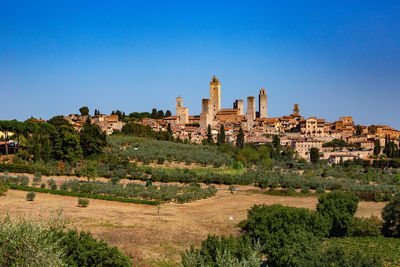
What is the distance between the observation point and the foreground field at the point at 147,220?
1988cm

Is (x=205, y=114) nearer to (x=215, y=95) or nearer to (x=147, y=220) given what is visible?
(x=215, y=95)

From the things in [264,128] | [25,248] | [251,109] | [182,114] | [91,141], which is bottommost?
[25,248]

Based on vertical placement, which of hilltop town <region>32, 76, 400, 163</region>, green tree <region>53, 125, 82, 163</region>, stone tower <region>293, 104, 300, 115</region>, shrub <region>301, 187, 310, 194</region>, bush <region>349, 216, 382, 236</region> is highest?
stone tower <region>293, 104, 300, 115</region>

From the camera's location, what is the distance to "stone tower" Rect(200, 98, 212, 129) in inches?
4345

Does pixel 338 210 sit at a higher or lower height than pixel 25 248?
lower

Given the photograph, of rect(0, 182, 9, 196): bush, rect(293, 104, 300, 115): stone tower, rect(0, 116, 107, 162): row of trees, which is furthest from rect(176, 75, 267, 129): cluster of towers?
rect(0, 182, 9, 196): bush

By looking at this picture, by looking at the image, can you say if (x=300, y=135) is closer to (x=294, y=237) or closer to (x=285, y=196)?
(x=285, y=196)

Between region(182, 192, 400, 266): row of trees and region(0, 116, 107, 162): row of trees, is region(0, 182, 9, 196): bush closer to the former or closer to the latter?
region(0, 116, 107, 162): row of trees

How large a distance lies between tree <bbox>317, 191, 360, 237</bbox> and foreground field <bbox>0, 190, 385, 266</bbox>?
18.6ft

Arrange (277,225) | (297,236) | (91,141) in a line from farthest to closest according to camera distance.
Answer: (91,141) → (277,225) → (297,236)

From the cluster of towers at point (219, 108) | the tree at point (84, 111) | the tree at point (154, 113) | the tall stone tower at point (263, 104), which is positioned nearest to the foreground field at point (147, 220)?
the cluster of towers at point (219, 108)

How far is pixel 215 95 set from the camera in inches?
4993

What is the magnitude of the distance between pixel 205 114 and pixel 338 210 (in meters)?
85.7

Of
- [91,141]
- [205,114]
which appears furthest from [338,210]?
[205,114]
